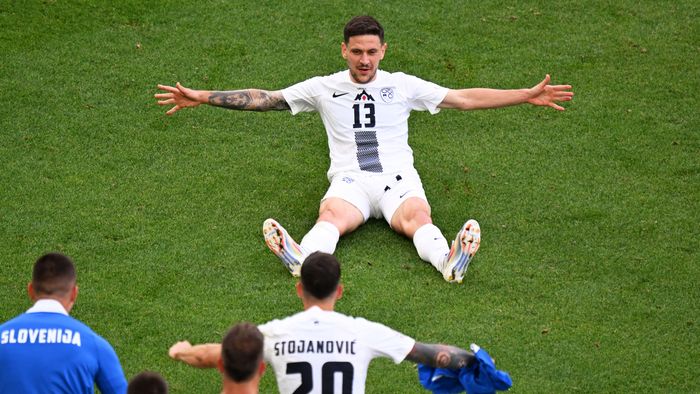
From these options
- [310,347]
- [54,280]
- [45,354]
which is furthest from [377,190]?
[45,354]

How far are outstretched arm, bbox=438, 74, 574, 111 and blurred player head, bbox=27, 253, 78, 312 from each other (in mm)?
4928

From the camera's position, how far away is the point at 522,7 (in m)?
14.1

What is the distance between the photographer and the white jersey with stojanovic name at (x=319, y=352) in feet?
21.4

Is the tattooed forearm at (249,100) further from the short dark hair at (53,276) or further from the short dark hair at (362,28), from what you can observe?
the short dark hair at (53,276)

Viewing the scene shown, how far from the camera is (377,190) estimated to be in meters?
10.6

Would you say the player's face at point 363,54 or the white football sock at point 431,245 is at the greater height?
the player's face at point 363,54

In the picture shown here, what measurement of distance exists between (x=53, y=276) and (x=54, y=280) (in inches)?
1.0

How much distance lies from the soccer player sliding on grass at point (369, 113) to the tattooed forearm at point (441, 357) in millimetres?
3504

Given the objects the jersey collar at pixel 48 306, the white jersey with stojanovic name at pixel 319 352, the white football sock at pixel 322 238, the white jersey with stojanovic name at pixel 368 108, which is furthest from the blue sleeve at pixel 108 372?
the white jersey with stojanovic name at pixel 368 108

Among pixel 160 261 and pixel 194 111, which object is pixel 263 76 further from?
pixel 160 261

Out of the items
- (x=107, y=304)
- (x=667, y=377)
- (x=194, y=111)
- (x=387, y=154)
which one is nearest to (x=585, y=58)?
(x=387, y=154)

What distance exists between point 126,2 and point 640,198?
22.2 feet

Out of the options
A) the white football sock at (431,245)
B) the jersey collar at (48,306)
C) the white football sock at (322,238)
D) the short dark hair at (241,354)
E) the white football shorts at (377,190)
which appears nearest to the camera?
the short dark hair at (241,354)

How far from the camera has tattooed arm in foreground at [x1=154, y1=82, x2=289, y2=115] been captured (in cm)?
1012
